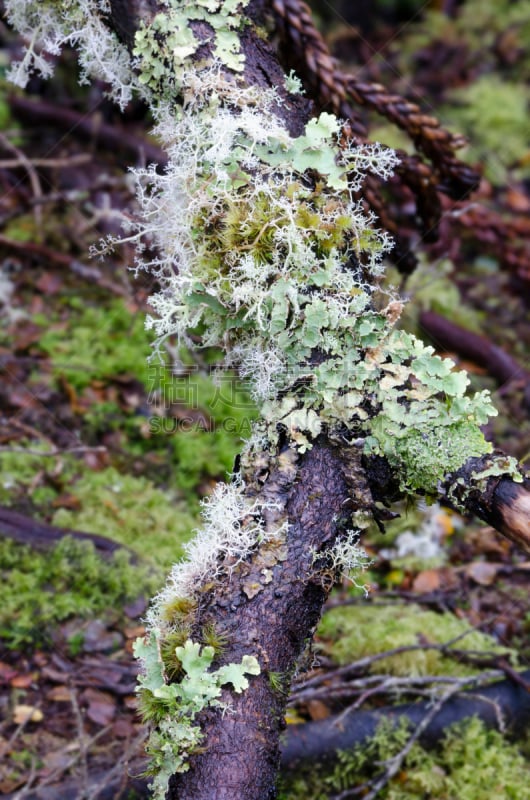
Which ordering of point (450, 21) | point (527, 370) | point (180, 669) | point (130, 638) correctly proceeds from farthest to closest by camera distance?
1. point (450, 21)
2. point (527, 370)
3. point (130, 638)
4. point (180, 669)

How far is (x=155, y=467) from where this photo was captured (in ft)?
9.91

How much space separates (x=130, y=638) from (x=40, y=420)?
107 cm

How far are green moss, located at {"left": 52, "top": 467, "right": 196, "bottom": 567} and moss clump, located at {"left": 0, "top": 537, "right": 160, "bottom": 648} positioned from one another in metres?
0.13

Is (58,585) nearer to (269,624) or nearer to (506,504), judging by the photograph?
(269,624)

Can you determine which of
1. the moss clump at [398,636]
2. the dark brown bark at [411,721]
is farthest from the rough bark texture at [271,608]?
the moss clump at [398,636]

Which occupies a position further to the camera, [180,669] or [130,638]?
[130,638]

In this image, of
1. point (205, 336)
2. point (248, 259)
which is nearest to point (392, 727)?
point (205, 336)

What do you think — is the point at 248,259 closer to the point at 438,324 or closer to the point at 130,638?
the point at 130,638

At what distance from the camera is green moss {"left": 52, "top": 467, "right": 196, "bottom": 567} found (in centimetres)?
265

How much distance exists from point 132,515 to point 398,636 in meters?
1.08

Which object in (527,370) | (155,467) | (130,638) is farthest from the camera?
(527,370)

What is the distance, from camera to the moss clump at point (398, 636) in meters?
2.39

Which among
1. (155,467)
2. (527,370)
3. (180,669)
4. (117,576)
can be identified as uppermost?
(527,370)

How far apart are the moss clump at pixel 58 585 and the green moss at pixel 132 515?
0.13m
